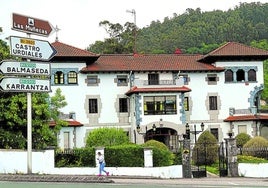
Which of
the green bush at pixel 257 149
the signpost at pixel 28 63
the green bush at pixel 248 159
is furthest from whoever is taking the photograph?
the green bush at pixel 257 149

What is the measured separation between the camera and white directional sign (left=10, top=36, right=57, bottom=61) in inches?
896

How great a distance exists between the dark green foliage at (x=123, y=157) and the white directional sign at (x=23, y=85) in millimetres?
6144

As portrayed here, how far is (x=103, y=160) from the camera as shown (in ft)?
89.5

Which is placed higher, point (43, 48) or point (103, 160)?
point (43, 48)

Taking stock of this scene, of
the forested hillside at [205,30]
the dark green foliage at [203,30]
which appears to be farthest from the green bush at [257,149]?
the dark green foliage at [203,30]

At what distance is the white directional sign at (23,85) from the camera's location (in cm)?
2286

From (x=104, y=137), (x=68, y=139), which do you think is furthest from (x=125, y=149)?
(x=68, y=139)

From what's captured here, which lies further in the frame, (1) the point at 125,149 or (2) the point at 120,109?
Result: (2) the point at 120,109

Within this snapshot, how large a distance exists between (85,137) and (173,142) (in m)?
7.41

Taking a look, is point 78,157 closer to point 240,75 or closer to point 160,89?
point 160,89

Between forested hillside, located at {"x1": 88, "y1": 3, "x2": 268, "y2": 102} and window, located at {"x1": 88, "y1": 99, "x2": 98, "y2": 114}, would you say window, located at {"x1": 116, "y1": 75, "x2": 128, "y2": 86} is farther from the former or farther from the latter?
forested hillside, located at {"x1": 88, "y1": 3, "x2": 268, "y2": 102}

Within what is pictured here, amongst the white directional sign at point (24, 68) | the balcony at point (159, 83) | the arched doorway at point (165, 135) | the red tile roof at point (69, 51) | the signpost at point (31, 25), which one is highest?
the red tile roof at point (69, 51)

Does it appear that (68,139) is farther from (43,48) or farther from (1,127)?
(43,48)

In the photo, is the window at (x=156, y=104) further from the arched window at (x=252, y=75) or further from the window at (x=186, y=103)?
the arched window at (x=252, y=75)
